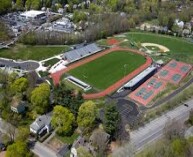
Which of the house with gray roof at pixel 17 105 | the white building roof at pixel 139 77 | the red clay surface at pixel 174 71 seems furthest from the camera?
the red clay surface at pixel 174 71

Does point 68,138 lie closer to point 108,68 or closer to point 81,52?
point 108,68

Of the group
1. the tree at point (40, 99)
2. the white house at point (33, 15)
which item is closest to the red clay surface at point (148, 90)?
the tree at point (40, 99)

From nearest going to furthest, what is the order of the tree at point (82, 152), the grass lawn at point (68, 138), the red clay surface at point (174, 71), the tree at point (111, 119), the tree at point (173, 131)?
the tree at point (82, 152)
the tree at point (173, 131)
the tree at point (111, 119)
the grass lawn at point (68, 138)
the red clay surface at point (174, 71)

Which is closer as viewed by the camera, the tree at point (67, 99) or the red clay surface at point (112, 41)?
the tree at point (67, 99)

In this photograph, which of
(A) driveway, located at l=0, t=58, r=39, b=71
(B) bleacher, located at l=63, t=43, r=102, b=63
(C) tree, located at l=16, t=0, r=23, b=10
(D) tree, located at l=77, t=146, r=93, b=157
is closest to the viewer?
(D) tree, located at l=77, t=146, r=93, b=157

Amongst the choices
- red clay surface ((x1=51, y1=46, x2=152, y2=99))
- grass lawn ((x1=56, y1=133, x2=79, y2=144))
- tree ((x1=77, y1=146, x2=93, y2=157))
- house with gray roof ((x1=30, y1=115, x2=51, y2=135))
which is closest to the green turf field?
red clay surface ((x1=51, y1=46, x2=152, y2=99))

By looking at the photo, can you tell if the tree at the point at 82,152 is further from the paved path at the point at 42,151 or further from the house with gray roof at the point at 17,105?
the house with gray roof at the point at 17,105

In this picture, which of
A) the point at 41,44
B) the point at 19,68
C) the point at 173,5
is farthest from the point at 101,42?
the point at 173,5

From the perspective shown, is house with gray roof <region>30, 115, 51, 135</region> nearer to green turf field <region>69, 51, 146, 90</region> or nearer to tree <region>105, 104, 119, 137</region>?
tree <region>105, 104, 119, 137</region>
